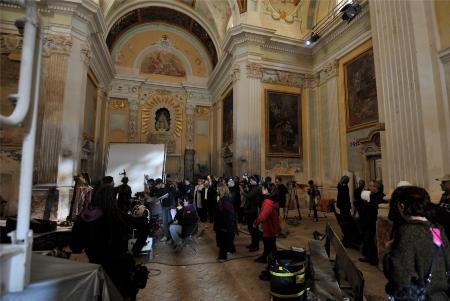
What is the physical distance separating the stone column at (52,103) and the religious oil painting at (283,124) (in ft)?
27.5

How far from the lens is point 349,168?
10.6m

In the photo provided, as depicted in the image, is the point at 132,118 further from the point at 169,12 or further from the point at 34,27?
the point at 34,27

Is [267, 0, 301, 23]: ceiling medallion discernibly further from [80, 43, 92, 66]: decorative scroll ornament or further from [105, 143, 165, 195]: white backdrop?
[105, 143, 165, 195]: white backdrop

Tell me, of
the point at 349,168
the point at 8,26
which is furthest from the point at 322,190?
the point at 8,26

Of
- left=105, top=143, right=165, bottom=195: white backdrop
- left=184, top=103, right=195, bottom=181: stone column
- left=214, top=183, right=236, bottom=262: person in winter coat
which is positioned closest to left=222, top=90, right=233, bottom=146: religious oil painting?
left=184, top=103, right=195, bottom=181: stone column

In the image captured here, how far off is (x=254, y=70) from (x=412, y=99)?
8534 millimetres

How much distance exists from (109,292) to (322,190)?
11.6m

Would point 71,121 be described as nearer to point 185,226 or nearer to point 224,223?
point 185,226

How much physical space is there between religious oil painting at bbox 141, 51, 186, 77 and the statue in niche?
2.67 m

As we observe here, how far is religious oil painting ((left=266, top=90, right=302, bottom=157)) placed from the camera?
1251 cm

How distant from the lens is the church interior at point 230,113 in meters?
3.72

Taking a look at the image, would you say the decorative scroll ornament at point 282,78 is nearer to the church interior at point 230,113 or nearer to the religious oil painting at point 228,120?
the church interior at point 230,113

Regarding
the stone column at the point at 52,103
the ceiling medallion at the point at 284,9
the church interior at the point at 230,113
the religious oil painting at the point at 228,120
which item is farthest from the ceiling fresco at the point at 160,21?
the stone column at the point at 52,103

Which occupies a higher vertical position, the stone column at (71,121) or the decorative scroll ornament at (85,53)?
the decorative scroll ornament at (85,53)
